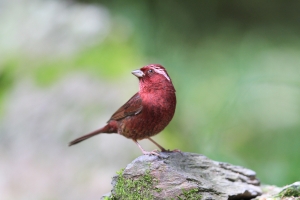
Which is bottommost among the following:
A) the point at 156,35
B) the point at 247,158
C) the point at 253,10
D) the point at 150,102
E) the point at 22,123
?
the point at 150,102

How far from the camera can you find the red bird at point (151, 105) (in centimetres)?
322

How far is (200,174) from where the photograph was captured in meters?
3.24

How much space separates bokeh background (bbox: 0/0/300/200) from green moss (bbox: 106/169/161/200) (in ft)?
7.98

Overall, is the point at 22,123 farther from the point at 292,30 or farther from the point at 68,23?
the point at 292,30

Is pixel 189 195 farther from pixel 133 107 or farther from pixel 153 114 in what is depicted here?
pixel 133 107

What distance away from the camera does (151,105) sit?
3.22m

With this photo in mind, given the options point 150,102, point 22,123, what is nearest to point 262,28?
point 22,123

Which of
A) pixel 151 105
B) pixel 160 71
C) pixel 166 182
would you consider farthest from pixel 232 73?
pixel 166 182

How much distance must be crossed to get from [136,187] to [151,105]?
0.67m

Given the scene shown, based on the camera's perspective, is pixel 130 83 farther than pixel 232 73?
No

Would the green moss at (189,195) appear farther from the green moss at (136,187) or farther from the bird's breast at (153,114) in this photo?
the bird's breast at (153,114)

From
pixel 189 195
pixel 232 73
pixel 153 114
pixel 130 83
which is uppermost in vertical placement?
pixel 232 73

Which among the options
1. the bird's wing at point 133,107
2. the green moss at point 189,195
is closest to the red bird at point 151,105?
the bird's wing at point 133,107

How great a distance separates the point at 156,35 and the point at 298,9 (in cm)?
283
